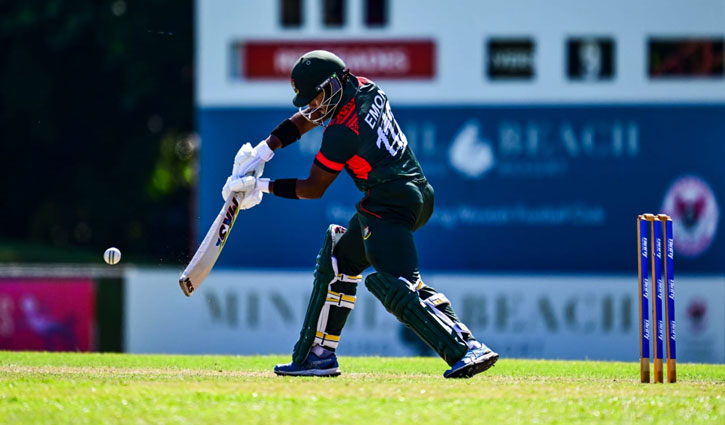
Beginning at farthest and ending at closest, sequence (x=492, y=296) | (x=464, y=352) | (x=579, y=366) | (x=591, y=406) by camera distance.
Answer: (x=492, y=296), (x=579, y=366), (x=464, y=352), (x=591, y=406)

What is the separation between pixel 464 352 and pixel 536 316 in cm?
1554

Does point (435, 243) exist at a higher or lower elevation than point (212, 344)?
higher

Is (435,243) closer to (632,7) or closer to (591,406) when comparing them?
(632,7)

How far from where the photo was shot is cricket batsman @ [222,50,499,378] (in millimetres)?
7703

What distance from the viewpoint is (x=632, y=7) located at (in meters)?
22.8

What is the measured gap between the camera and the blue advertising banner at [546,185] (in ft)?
74.7

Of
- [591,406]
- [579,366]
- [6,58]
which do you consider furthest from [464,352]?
[6,58]

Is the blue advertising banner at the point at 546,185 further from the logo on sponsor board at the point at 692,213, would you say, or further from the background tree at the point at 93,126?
the background tree at the point at 93,126

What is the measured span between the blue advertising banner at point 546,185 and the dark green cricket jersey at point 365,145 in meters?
14.6

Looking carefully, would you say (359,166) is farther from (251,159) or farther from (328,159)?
(251,159)

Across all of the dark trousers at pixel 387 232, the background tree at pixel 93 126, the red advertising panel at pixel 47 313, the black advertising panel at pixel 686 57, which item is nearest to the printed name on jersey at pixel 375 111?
the dark trousers at pixel 387 232

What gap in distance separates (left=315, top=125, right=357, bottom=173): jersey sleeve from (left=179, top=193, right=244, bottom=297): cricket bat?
27.5 inches

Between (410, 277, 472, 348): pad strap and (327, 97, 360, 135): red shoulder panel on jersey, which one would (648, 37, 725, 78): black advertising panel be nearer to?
(327, 97, 360, 135): red shoulder panel on jersey

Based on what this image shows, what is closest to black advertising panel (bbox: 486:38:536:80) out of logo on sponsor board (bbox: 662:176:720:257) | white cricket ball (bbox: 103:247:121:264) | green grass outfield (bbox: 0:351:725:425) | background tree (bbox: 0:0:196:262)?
logo on sponsor board (bbox: 662:176:720:257)
